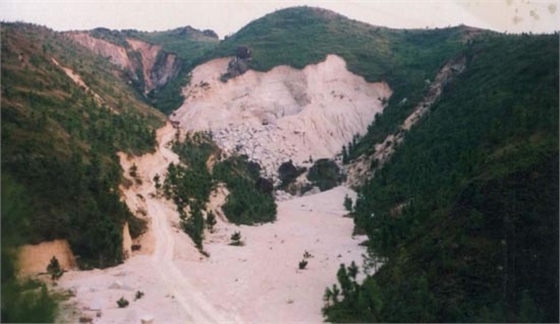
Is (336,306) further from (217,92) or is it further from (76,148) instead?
(217,92)

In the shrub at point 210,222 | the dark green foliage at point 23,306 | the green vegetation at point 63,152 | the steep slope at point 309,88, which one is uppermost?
the steep slope at point 309,88

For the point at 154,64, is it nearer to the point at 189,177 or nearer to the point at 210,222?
the point at 189,177

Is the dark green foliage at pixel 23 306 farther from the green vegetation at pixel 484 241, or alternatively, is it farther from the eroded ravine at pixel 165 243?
the green vegetation at pixel 484 241

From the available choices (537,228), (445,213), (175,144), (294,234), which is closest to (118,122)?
(175,144)

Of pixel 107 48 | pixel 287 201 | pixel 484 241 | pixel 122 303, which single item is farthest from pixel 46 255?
pixel 107 48

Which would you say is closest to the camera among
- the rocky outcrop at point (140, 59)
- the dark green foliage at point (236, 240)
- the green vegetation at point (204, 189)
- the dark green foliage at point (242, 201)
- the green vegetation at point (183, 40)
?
the dark green foliage at point (236, 240)

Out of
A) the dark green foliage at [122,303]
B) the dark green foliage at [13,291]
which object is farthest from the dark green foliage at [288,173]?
the dark green foliage at [13,291]

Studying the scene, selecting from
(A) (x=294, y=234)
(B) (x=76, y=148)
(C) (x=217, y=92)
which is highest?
(C) (x=217, y=92)
